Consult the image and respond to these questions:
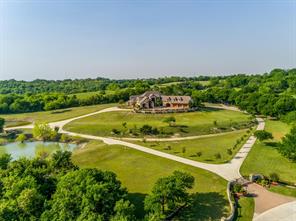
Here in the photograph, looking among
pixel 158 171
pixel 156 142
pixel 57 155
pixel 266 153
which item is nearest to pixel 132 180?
pixel 158 171

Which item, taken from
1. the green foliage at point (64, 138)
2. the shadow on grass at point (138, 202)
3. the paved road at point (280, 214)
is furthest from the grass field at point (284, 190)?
the green foliage at point (64, 138)

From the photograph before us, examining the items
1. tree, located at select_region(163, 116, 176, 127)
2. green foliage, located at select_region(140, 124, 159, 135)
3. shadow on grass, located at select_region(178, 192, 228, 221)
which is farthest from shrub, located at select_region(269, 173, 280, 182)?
tree, located at select_region(163, 116, 176, 127)

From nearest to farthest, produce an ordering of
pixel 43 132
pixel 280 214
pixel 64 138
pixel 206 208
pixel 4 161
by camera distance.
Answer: pixel 280 214
pixel 206 208
pixel 4 161
pixel 43 132
pixel 64 138

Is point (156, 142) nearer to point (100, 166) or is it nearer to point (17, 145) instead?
point (100, 166)

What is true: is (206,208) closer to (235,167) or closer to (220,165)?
(220,165)

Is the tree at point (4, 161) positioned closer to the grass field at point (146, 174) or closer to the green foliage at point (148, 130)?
the grass field at point (146, 174)

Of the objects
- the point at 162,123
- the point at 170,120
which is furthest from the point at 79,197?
the point at 162,123
